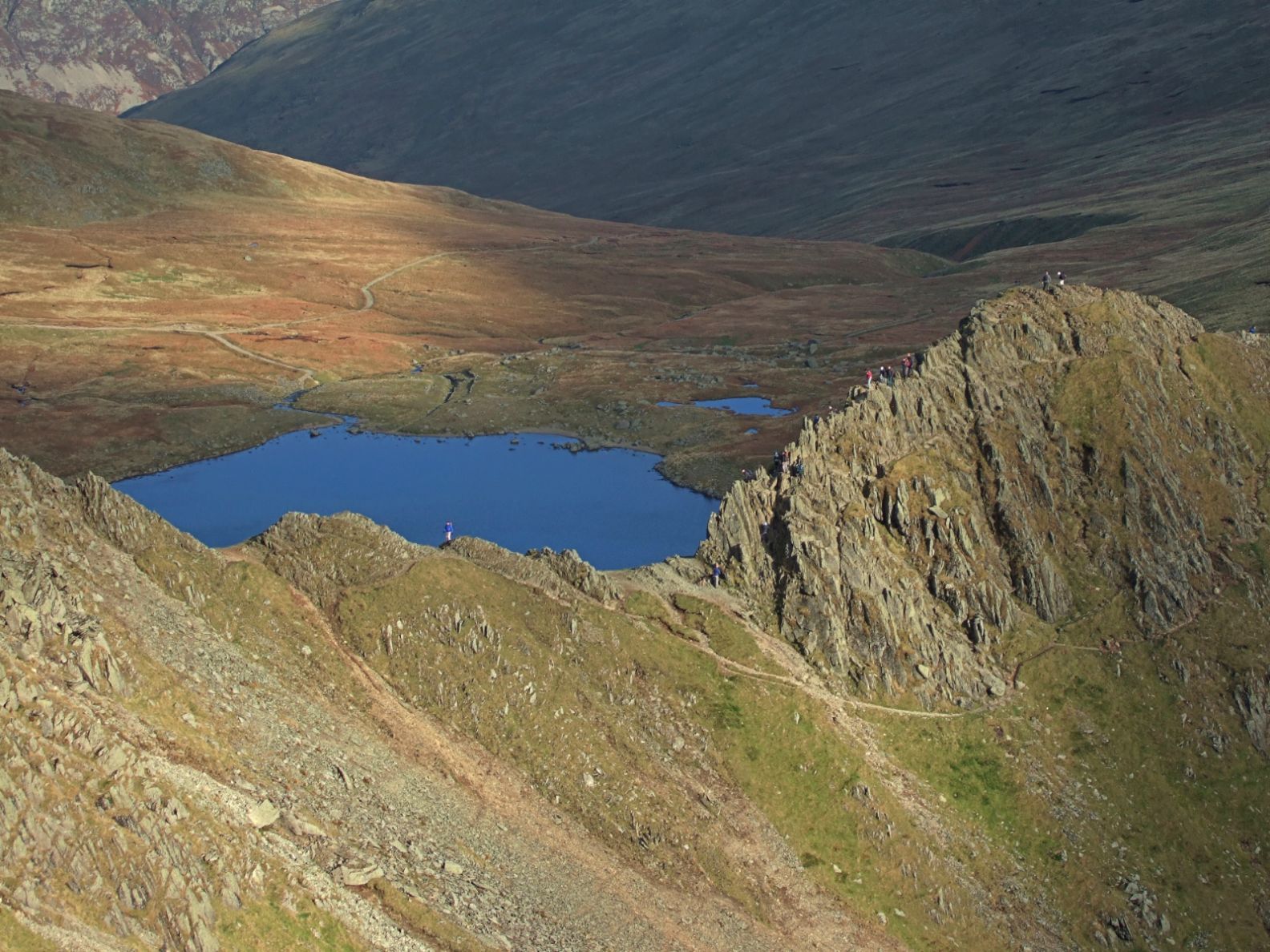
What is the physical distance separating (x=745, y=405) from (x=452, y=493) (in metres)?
42.2

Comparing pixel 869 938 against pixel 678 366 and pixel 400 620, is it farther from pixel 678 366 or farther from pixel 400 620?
pixel 678 366

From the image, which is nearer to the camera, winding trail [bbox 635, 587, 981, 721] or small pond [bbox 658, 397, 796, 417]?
winding trail [bbox 635, 587, 981, 721]

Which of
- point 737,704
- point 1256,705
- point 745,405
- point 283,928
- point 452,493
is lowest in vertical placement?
point 452,493

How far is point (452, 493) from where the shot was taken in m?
126

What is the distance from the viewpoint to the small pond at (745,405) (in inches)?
5896

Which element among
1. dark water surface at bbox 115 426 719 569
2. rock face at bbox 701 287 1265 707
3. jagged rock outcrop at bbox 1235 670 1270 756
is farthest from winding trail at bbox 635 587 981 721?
dark water surface at bbox 115 426 719 569

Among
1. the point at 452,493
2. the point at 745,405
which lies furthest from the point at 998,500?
the point at 745,405

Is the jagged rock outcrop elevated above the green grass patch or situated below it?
below

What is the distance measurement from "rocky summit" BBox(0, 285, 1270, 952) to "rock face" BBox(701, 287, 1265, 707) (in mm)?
193

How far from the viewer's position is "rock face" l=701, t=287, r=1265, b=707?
66.6m

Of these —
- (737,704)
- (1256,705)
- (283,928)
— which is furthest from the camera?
(1256,705)

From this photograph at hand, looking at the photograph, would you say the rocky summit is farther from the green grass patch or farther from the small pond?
the small pond

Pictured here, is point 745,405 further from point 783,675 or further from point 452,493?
point 783,675

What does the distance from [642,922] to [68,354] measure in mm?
138583
